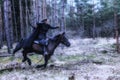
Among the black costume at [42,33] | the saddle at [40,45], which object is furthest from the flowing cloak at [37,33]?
the saddle at [40,45]

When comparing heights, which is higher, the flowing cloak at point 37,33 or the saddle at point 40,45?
the flowing cloak at point 37,33

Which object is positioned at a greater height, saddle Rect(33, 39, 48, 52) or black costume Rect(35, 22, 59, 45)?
black costume Rect(35, 22, 59, 45)

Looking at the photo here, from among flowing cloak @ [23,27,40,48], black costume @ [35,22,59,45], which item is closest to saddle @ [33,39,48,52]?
black costume @ [35,22,59,45]

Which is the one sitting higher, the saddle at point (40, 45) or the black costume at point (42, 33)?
the black costume at point (42, 33)

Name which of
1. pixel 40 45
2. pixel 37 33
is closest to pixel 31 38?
pixel 37 33

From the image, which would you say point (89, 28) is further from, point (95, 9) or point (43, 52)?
point (43, 52)

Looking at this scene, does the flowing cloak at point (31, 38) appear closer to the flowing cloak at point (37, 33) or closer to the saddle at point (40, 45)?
the flowing cloak at point (37, 33)

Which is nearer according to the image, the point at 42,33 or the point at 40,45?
the point at 40,45

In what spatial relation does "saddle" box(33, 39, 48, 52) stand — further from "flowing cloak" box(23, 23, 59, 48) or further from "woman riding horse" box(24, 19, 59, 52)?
"flowing cloak" box(23, 23, 59, 48)

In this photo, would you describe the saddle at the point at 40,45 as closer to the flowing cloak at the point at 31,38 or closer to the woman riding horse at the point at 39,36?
the woman riding horse at the point at 39,36

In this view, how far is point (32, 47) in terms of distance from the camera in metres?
12.9

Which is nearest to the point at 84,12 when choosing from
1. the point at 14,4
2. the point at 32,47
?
the point at 14,4

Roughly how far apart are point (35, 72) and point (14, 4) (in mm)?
26626

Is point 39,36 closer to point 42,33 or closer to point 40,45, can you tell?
point 42,33
